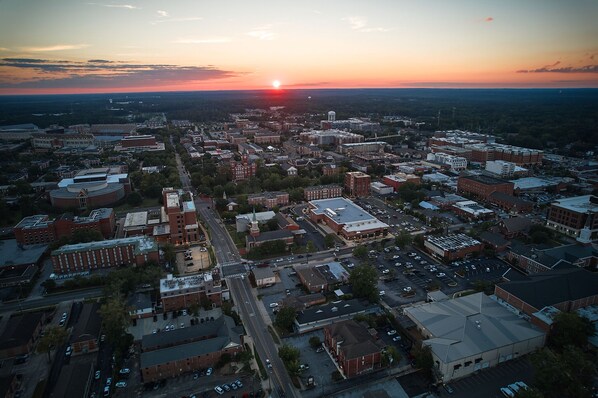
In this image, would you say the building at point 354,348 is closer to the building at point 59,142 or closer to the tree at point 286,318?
the tree at point 286,318

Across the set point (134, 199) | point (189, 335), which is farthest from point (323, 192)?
point (189, 335)

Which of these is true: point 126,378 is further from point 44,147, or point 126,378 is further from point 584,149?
point 584,149

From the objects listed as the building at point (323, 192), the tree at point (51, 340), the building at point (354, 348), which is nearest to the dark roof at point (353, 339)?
the building at point (354, 348)

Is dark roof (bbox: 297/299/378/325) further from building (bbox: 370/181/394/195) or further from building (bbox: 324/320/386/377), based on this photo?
building (bbox: 370/181/394/195)

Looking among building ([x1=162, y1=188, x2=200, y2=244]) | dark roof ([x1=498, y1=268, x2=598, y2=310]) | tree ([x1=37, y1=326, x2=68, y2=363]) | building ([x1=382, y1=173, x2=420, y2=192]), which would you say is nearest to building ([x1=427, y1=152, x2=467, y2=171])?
building ([x1=382, y1=173, x2=420, y2=192])

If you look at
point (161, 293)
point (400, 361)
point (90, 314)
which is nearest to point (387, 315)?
point (400, 361)

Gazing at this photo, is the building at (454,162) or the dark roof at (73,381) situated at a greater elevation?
the building at (454,162)
